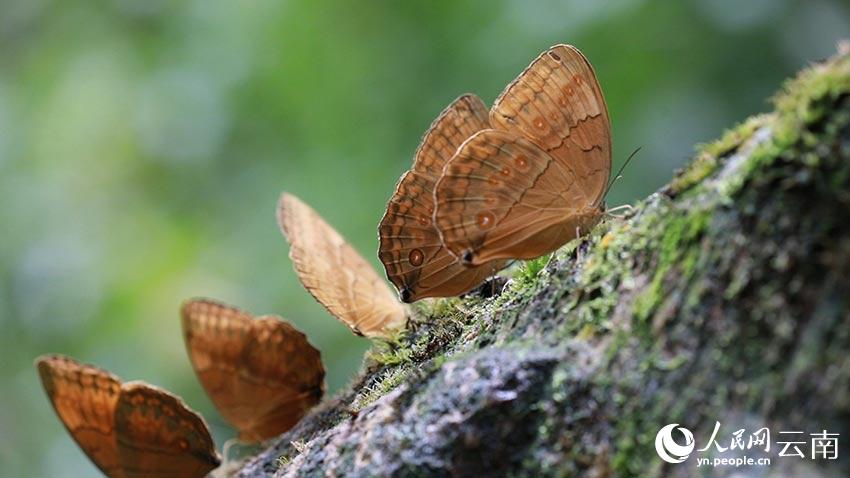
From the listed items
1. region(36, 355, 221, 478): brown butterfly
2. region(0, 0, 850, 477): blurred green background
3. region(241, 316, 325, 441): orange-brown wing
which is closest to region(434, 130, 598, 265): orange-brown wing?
region(241, 316, 325, 441): orange-brown wing

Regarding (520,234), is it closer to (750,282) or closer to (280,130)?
(750,282)

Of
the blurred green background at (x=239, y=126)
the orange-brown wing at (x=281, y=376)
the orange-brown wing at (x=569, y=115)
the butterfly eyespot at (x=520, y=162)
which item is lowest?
the orange-brown wing at (x=281, y=376)

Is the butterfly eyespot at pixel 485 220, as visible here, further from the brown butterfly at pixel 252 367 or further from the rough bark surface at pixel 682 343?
the brown butterfly at pixel 252 367

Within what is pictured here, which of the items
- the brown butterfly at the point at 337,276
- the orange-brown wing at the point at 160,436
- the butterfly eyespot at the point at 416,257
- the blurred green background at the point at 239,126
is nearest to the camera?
the butterfly eyespot at the point at 416,257

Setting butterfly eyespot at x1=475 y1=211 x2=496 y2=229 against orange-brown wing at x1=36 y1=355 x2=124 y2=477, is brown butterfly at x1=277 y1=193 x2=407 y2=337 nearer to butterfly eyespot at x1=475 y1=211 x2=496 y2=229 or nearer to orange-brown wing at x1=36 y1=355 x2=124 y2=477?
butterfly eyespot at x1=475 y1=211 x2=496 y2=229

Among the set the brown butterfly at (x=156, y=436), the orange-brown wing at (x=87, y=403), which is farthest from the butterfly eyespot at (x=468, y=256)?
the orange-brown wing at (x=87, y=403)

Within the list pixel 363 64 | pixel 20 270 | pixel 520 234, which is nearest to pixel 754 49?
pixel 363 64

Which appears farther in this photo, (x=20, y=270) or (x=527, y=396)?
(x=20, y=270)
